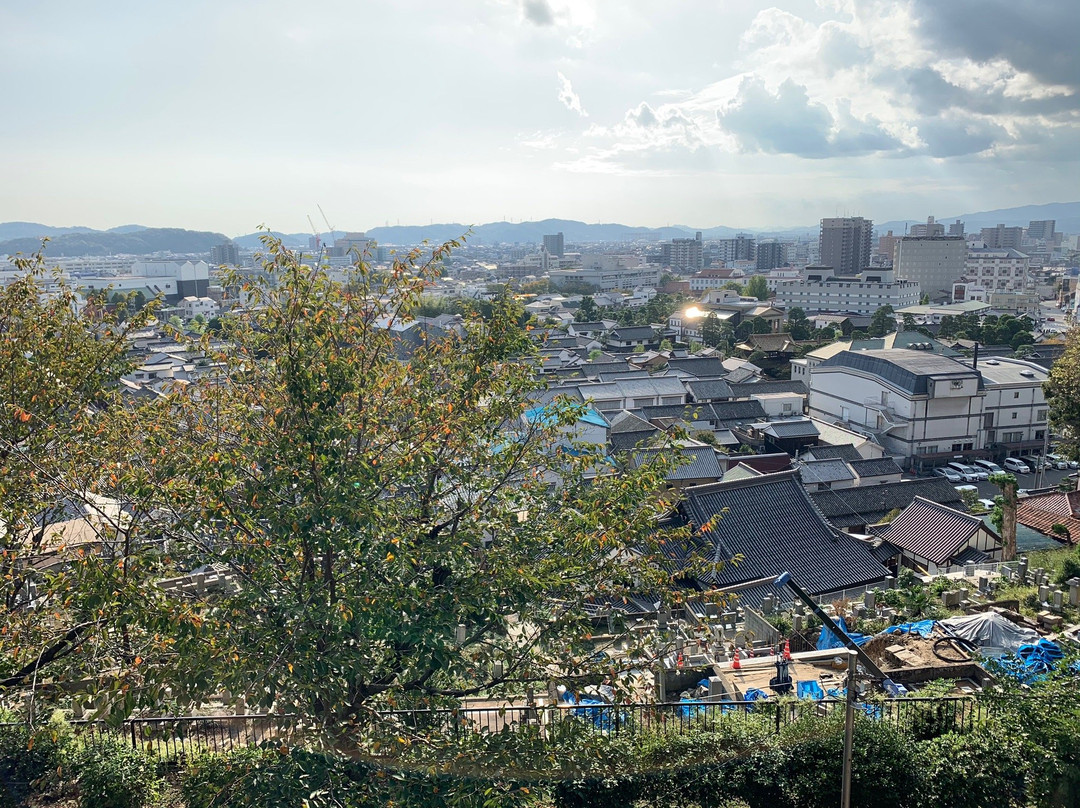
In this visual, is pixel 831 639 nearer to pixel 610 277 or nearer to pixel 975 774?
pixel 975 774

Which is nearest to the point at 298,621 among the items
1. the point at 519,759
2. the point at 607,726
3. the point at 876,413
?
the point at 519,759

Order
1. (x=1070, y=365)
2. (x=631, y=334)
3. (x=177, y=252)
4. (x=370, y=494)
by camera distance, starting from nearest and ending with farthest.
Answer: (x=370, y=494) < (x=1070, y=365) < (x=631, y=334) < (x=177, y=252)

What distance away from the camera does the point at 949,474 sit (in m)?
25.2

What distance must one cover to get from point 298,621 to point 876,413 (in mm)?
26013

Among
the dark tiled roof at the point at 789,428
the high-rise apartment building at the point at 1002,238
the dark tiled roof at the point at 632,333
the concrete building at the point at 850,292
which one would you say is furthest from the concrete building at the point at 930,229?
the dark tiled roof at the point at 789,428

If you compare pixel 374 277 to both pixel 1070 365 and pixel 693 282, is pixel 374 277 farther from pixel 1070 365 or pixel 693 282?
pixel 693 282

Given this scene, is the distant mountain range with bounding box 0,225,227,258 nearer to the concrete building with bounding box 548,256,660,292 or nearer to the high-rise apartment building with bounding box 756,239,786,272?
the concrete building with bounding box 548,256,660,292

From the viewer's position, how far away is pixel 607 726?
5.91m

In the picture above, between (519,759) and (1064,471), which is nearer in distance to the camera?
(519,759)

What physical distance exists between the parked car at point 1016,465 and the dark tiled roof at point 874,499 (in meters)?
6.60

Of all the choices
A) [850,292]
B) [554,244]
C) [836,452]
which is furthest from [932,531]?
[554,244]

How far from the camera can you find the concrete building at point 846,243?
93688 millimetres

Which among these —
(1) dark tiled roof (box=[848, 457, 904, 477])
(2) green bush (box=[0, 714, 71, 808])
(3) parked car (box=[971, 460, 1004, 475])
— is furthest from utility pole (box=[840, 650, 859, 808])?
(3) parked car (box=[971, 460, 1004, 475])

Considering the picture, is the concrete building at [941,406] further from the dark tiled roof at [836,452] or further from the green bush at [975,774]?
the green bush at [975,774]
